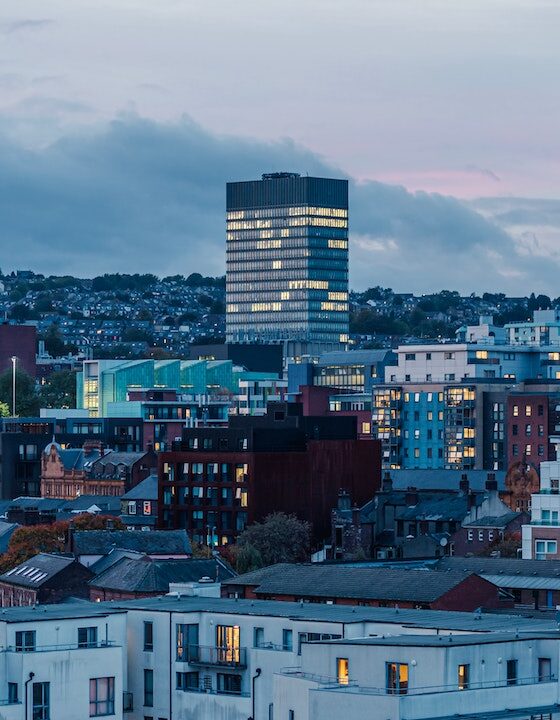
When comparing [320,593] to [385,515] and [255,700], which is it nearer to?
[255,700]

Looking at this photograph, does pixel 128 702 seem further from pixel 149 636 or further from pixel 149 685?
pixel 149 636

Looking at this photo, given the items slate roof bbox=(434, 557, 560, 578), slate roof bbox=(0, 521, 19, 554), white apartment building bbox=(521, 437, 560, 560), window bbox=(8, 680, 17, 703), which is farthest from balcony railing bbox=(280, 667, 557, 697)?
slate roof bbox=(0, 521, 19, 554)

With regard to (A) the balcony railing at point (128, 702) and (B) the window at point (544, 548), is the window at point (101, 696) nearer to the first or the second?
(A) the balcony railing at point (128, 702)

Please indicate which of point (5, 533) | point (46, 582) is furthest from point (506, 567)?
point (5, 533)

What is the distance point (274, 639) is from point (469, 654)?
725 inches

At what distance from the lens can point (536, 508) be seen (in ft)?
521

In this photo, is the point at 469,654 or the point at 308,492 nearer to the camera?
the point at 469,654

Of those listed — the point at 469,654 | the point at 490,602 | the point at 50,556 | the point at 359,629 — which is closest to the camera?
the point at 469,654

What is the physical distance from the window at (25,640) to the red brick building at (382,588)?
92.7ft

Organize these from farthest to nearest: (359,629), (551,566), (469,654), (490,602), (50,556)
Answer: (50,556) < (551,566) < (490,602) < (359,629) < (469,654)

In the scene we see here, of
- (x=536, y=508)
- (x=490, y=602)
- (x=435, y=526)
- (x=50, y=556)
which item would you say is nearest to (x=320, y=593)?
(x=490, y=602)

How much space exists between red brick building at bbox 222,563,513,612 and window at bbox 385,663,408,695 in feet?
124

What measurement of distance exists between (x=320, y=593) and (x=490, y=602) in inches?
351

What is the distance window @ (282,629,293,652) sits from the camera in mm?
93812
